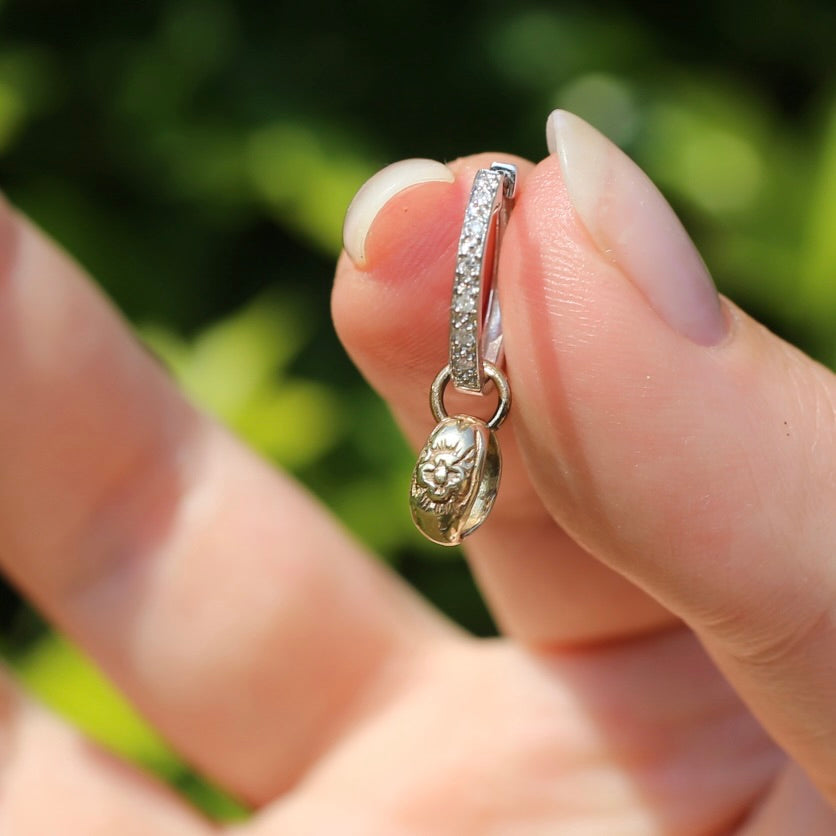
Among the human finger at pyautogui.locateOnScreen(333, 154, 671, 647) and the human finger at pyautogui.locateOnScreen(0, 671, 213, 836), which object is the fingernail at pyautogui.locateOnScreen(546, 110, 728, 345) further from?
the human finger at pyautogui.locateOnScreen(0, 671, 213, 836)

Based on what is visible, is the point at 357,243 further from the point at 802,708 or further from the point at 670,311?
the point at 802,708

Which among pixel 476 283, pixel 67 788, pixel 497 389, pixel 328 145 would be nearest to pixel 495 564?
pixel 497 389

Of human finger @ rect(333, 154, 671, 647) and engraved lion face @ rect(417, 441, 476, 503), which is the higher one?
human finger @ rect(333, 154, 671, 647)

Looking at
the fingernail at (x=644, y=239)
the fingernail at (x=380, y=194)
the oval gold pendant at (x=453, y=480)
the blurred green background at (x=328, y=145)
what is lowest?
the blurred green background at (x=328, y=145)

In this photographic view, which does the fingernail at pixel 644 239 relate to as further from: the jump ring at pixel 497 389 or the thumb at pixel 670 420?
the jump ring at pixel 497 389

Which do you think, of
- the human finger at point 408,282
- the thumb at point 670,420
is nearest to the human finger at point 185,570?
the human finger at point 408,282

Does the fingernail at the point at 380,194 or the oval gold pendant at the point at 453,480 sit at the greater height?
the fingernail at the point at 380,194

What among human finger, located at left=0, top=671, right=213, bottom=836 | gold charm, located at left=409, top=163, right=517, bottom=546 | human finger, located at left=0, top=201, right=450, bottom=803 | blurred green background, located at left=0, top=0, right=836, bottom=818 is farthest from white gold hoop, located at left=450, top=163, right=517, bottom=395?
blurred green background, located at left=0, top=0, right=836, bottom=818
